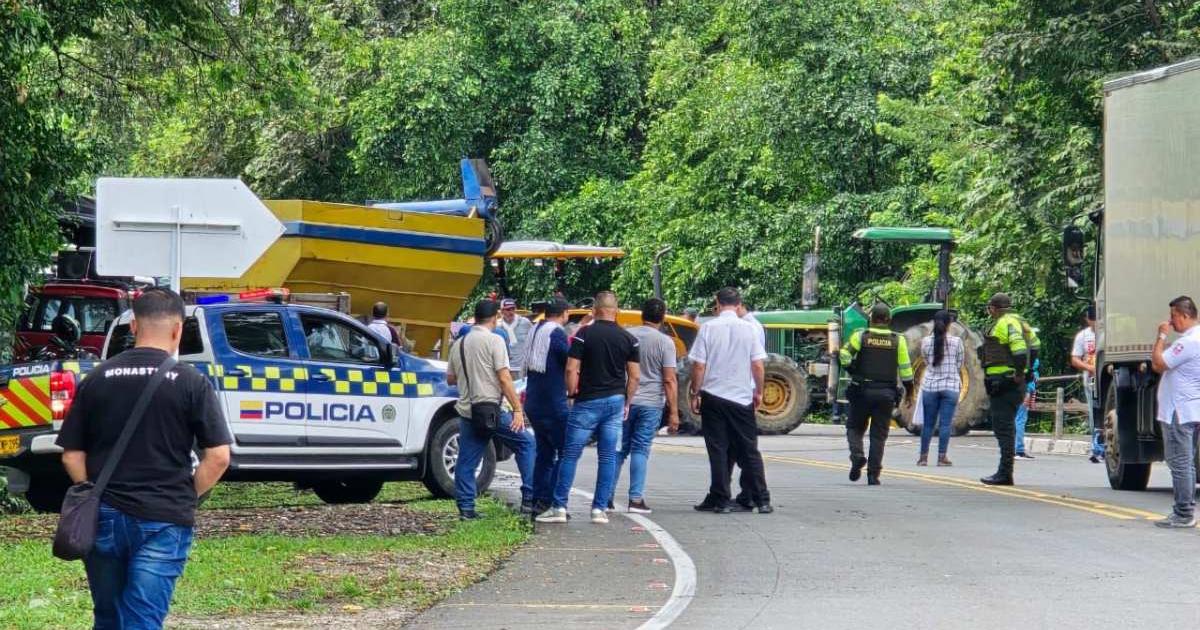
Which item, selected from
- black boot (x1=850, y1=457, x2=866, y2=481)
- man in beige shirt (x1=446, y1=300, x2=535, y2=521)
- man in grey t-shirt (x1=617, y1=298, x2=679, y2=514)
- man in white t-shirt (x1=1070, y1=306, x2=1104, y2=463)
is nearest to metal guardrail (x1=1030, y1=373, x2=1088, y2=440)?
man in white t-shirt (x1=1070, y1=306, x2=1104, y2=463)

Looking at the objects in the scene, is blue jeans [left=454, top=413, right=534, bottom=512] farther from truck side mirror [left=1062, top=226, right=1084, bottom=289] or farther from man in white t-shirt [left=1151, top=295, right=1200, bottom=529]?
truck side mirror [left=1062, top=226, right=1084, bottom=289]

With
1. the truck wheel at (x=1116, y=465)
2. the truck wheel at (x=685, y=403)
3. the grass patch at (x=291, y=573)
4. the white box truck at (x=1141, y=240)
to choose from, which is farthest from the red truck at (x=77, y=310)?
the white box truck at (x=1141, y=240)

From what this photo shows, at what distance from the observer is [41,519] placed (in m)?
15.3

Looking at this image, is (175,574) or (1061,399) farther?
(1061,399)

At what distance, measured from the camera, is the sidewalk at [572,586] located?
9586 millimetres

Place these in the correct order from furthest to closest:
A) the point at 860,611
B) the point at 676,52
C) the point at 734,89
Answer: the point at 676,52 < the point at 734,89 < the point at 860,611

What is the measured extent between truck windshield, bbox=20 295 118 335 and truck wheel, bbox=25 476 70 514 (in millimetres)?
9189

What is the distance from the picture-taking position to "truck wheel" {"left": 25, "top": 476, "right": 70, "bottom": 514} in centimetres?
1565

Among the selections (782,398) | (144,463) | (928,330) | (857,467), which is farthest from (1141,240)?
(782,398)

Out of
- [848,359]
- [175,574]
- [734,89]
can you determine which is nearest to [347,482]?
[848,359]

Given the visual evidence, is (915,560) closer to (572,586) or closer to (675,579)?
(675,579)

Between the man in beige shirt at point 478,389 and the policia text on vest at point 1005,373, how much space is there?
17.4 ft

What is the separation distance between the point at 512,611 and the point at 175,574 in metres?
3.54

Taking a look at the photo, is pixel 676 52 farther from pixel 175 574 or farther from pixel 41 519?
pixel 175 574
